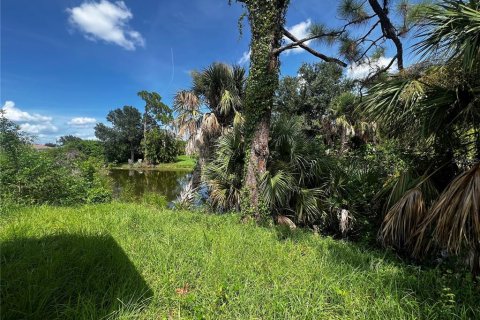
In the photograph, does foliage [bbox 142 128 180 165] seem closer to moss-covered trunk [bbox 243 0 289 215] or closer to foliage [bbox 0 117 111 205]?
foliage [bbox 0 117 111 205]

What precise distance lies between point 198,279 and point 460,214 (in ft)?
7.52

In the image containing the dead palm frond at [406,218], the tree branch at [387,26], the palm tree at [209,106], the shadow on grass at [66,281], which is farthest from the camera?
the palm tree at [209,106]

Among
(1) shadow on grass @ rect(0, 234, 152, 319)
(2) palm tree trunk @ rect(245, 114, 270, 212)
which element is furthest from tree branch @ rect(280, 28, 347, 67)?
(1) shadow on grass @ rect(0, 234, 152, 319)

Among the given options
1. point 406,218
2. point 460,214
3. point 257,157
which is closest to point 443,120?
point 406,218

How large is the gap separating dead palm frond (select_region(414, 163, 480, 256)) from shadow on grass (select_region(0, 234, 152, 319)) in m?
2.55

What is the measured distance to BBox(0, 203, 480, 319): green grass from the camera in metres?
1.89

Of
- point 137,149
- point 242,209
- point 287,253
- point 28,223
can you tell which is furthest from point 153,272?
point 137,149

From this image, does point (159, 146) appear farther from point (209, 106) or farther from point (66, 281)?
point (66, 281)

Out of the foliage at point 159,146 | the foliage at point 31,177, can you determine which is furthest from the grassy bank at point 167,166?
the foliage at point 31,177

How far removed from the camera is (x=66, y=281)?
208 centimetres

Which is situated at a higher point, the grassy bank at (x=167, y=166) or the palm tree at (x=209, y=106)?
the palm tree at (x=209, y=106)

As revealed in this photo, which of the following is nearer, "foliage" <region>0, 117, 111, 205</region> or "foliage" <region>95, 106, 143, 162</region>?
"foliage" <region>0, 117, 111, 205</region>

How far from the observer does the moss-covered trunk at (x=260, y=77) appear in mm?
5145

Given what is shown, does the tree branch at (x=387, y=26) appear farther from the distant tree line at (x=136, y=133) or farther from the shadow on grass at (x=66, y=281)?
the distant tree line at (x=136, y=133)
